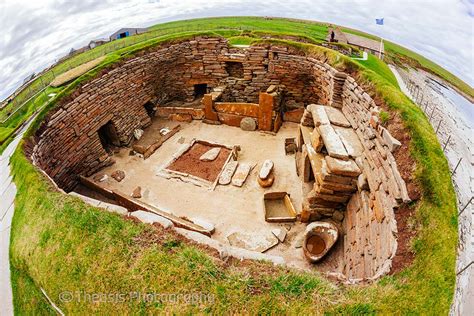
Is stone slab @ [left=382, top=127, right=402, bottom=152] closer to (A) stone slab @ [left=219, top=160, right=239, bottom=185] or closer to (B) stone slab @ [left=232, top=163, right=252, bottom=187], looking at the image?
(B) stone slab @ [left=232, top=163, right=252, bottom=187]

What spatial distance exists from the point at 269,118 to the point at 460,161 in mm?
7486

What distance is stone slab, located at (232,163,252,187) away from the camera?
10511 millimetres

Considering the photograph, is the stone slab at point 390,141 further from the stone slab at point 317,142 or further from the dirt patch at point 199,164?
the dirt patch at point 199,164

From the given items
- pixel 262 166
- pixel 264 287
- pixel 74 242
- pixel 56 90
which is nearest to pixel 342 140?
pixel 262 166

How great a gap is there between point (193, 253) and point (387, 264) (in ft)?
11.0

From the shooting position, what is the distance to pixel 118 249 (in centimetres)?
546

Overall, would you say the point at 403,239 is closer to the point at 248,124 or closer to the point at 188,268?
the point at 188,268

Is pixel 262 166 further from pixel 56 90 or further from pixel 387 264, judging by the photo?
pixel 56 90

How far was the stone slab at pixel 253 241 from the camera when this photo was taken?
26.7 feet

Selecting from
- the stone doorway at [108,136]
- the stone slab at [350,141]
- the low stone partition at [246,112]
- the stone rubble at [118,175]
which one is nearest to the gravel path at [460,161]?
the stone slab at [350,141]

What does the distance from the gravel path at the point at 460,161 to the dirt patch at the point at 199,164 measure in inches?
292

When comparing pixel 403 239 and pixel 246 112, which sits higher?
pixel 403 239

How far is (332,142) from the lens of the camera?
8.03 meters

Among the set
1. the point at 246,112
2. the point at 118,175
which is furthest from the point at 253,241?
the point at 246,112
